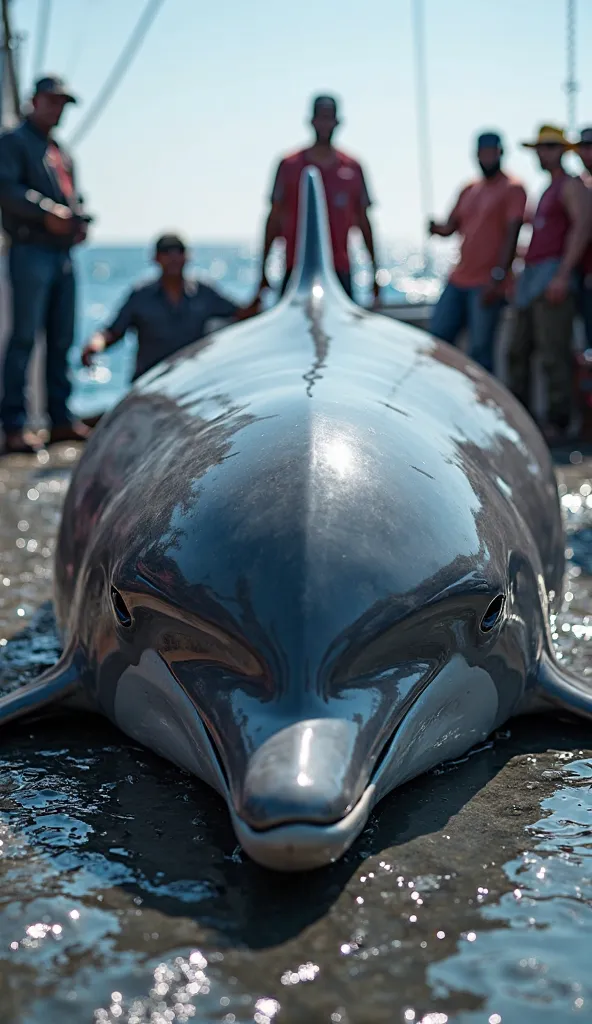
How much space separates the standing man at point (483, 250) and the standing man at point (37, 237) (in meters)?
3.31

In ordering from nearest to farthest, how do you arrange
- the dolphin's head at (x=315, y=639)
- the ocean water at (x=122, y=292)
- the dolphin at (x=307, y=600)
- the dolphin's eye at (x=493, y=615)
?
the dolphin's head at (x=315, y=639)
the dolphin at (x=307, y=600)
the dolphin's eye at (x=493, y=615)
the ocean water at (x=122, y=292)

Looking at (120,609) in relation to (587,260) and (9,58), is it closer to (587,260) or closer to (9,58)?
(587,260)

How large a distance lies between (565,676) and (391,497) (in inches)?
45.5

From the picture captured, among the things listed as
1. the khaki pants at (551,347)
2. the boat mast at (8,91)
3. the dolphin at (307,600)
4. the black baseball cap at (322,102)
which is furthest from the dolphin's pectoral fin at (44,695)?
the boat mast at (8,91)

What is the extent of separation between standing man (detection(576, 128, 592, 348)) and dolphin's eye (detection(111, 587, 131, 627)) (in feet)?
25.5

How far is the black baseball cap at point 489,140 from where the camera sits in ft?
34.0

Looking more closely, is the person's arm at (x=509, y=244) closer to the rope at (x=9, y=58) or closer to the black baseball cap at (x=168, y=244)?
the black baseball cap at (x=168, y=244)

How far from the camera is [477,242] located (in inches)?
426

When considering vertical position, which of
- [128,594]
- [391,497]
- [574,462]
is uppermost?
[391,497]

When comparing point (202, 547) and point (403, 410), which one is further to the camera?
point (403, 410)

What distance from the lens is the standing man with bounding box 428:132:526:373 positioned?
420 inches

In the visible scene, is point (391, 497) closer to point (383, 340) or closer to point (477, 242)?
point (383, 340)

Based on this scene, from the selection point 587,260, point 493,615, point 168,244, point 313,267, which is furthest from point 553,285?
point 493,615

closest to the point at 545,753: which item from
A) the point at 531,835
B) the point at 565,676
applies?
the point at 565,676
